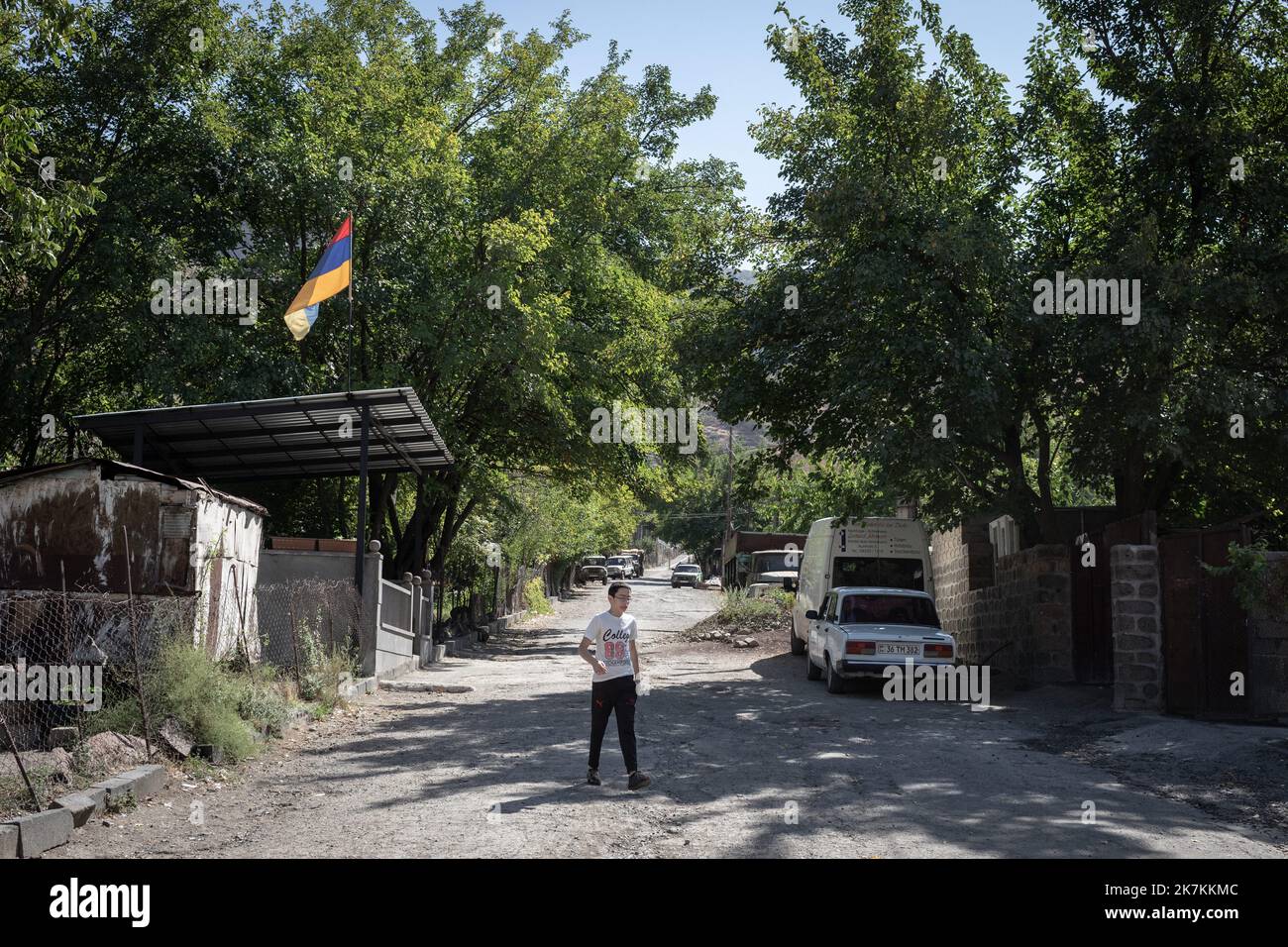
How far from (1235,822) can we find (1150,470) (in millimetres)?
12035

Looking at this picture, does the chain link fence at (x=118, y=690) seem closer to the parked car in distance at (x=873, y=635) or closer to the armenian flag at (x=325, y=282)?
the armenian flag at (x=325, y=282)

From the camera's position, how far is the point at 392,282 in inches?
928

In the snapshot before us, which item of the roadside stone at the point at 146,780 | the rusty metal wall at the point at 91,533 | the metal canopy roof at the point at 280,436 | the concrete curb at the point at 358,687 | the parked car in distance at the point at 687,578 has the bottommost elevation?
the parked car in distance at the point at 687,578

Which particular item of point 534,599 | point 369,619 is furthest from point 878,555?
point 534,599

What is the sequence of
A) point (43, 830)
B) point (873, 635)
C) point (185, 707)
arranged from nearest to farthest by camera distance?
point (43, 830) < point (185, 707) < point (873, 635)

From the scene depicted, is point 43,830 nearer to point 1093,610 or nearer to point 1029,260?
point 1093,610

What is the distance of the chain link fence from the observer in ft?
28.1

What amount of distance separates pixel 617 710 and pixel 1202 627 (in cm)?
780

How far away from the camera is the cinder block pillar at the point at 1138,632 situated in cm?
1388

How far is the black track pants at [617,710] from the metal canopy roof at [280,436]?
27.6 ft

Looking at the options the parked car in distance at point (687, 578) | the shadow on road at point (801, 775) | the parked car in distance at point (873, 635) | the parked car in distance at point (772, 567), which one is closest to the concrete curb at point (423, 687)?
the shadow on road at point (801, 775)

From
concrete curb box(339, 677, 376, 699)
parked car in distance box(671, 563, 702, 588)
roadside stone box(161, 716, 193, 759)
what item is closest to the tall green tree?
concrete curb box(339, 677, 376, 699)

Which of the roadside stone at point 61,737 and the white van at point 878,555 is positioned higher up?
the white van at point 878,555

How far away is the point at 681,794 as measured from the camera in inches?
346
